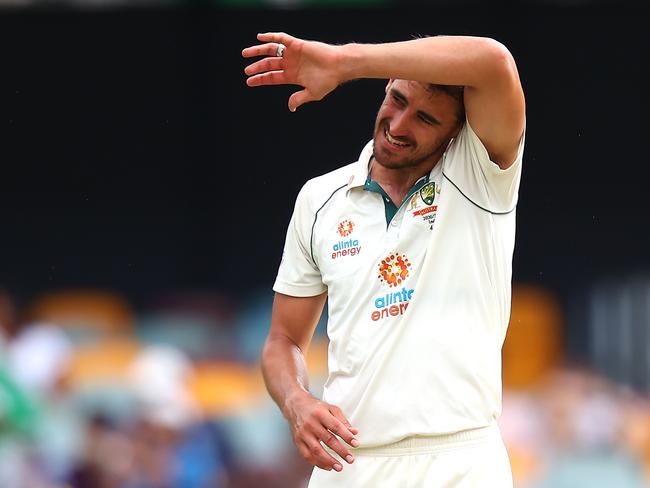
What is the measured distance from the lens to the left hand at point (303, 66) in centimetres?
323

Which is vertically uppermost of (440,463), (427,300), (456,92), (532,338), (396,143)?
(456,92)

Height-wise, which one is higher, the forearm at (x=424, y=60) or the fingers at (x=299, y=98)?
the forearm at (x=424, y=60)

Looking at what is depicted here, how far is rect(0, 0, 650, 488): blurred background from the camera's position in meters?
9.59

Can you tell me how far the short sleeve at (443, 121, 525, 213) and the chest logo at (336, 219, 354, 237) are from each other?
29 cm

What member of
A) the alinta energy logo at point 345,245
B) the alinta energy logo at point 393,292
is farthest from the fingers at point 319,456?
the alinta energy logo at point 345,245

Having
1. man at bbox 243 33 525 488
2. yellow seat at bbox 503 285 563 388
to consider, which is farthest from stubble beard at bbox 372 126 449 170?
yellow seat at bbox 503 285 563 388

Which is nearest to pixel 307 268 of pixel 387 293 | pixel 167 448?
pixel 387 293

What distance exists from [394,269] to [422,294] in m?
0.10

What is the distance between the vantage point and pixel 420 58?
127 inches

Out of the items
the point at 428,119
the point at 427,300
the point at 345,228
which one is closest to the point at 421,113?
the point at 428,119

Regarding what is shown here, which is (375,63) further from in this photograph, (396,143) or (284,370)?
(284,370)

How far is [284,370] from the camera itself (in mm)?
3705

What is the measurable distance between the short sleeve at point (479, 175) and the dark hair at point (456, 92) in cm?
3

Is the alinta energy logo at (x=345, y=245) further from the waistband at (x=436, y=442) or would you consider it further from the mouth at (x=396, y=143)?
the waistband at (x=436, y=442)
